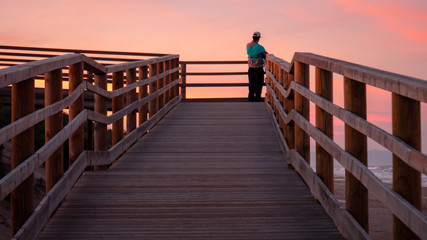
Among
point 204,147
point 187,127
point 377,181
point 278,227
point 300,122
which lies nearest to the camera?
point 377,181

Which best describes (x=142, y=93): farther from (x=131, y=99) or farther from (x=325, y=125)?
(x=325, y=125)

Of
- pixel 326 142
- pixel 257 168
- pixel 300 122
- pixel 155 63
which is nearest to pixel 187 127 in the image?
pixel 155 63

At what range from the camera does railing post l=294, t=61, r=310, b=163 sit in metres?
6.58

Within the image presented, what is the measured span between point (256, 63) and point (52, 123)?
33.3ft

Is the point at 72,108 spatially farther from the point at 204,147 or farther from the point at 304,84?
the point at 204,147

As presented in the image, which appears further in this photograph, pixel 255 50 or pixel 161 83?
pixel 255 50

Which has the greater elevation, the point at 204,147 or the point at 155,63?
the point at 155,63

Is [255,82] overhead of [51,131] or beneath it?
overhead

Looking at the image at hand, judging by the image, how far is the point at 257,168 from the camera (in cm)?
720

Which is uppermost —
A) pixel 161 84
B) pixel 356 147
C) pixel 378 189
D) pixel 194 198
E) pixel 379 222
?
pixel 161 84

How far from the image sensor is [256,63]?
590 inches

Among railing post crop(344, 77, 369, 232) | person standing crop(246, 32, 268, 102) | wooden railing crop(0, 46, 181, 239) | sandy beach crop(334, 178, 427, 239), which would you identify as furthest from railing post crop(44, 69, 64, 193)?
sandy beach crop(334, 178, 427, 239)

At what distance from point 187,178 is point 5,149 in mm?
Result: 16297

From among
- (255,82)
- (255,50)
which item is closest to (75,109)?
(255,50)
